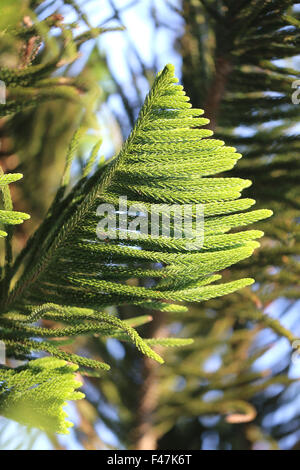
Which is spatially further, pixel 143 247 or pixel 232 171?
pixel 232 171

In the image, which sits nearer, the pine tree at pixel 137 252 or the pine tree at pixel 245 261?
the pine tree at pixel 137 252

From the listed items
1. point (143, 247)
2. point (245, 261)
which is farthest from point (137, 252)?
point (245, 261)

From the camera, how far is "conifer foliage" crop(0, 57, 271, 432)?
46cm

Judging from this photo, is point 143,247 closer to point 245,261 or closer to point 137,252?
point 137,252

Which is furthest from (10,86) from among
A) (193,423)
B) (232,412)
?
(193,423)

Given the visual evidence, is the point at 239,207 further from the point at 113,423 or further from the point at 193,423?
the point at 193,423

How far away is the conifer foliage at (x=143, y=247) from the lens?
1.51 ft

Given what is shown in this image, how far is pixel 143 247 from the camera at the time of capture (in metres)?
0.49

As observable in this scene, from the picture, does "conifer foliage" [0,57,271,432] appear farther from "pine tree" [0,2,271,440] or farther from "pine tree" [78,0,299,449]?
"pine tree" [78,0,299,449]

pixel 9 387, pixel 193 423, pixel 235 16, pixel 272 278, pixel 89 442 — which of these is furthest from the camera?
pixel 193 423

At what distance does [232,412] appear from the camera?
1.14m

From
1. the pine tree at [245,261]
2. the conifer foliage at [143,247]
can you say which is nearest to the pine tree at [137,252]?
the conifer foliage at [143,247]

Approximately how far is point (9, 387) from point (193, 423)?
0.95 meters

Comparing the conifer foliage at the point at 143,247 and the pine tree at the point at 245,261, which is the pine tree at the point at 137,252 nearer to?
the conifer foliage at the point at 143,247
